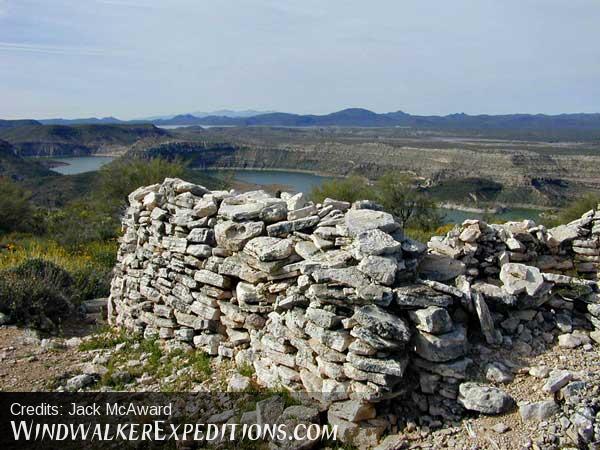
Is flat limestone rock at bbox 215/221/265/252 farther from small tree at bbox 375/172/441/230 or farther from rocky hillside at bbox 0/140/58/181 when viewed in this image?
rocky hillside at bbox 0/140/58/181

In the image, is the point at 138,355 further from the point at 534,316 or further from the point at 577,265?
the point at 577,265

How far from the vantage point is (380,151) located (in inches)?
3666

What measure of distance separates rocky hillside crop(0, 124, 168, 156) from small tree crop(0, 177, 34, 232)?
85973mm

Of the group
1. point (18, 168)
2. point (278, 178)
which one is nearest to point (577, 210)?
point (278, 178)

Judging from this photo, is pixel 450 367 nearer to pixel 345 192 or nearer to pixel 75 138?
pixel 345 192

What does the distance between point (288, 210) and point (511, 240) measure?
9.92ft

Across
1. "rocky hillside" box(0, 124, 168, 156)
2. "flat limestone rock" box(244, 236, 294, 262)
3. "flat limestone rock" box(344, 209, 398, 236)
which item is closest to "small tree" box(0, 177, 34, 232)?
"flat limestone rock" box(244, 236, 294, 262)

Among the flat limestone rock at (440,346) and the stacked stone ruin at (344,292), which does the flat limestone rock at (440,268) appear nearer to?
the stacked stone ruin at (344,292)

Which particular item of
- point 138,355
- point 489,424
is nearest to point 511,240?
point 489,424

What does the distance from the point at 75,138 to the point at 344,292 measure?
4958 inches

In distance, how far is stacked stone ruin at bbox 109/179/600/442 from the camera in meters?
4.57

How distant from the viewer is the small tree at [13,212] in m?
20.8

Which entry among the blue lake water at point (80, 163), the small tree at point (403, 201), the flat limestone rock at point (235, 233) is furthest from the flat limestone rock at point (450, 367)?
the blue lake water at point (80, 163)

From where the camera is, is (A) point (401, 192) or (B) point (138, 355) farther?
(A) point (401, 192)
